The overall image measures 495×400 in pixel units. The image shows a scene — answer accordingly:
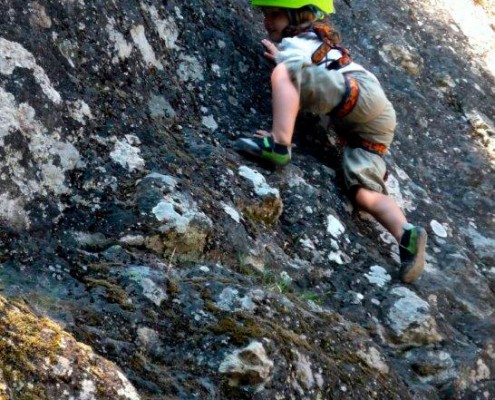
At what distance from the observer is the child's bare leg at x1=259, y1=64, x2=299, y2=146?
3775 millimetres

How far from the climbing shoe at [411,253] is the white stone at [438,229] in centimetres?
54

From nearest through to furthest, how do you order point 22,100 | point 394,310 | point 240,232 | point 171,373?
point 171,373 < point 22,100 < point 240,232 < point 394,310

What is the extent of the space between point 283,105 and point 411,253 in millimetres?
947

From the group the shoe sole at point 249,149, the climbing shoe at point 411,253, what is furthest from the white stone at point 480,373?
the shoe sole at point 249,149

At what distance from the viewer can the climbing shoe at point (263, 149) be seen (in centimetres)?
363

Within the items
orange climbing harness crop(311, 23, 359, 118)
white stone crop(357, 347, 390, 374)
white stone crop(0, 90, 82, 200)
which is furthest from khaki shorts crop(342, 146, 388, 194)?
white stone crop(0, 90, 82, 200)

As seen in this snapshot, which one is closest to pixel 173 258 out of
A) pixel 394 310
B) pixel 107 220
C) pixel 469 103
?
pixel 107 220

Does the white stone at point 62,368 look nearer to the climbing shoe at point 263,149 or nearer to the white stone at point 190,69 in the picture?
the climbing shoe at point 263,149

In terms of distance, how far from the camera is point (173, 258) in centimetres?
275

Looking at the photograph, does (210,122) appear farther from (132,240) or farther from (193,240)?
(132,240)

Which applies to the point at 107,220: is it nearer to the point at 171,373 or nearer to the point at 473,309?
the point at 171,373

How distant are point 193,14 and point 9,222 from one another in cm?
193

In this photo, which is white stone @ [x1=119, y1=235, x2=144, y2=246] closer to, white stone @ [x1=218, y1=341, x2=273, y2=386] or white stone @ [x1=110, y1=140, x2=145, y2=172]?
white stone @ [x1=110, y1=140, x2=145, y2=172]

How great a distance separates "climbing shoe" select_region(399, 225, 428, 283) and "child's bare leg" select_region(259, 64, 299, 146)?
736 mm
